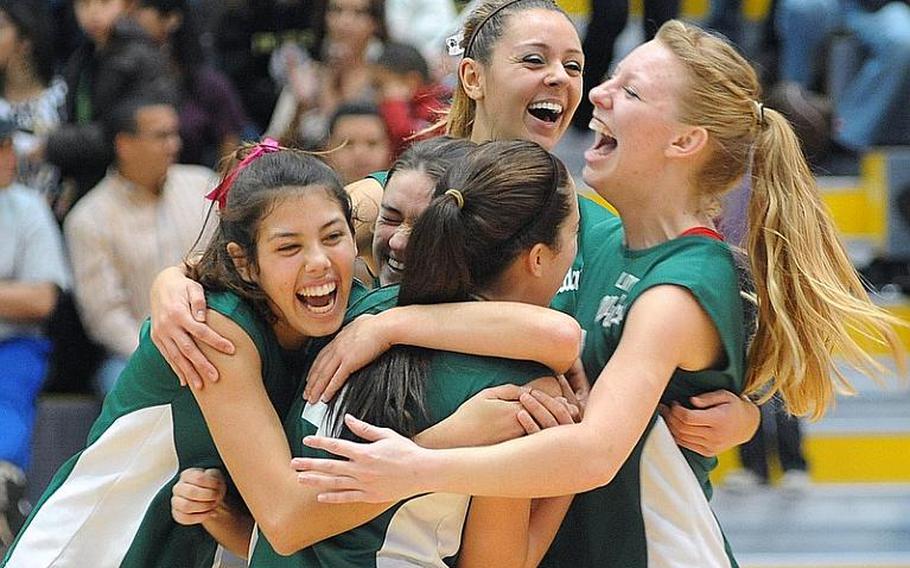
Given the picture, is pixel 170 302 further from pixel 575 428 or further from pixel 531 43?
pixel 531 43

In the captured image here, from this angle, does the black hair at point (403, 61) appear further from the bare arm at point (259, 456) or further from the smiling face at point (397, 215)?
the bare arm at point (259, 456)

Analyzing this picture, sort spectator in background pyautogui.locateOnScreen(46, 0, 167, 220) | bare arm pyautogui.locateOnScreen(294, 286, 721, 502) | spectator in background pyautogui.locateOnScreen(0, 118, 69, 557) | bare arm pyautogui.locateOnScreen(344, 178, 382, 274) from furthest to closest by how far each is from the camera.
A: 1. spectator in background pyautogui.locateOnScreen(46, 0, 167, 220)
2. spectator in background pyautogui.locateOnScreen(0, 118, 69, 557)
3. bare arm pyautogui.locateOnScreen(344, 178, 382, 274)
4. bare arm pyautogui.locateOnScreen(294, 286, 721, 502)

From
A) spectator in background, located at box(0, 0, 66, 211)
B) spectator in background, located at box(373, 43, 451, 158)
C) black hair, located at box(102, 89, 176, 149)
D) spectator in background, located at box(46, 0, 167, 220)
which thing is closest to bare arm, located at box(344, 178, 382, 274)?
black hair, located at box(102, 89, 176, 149)

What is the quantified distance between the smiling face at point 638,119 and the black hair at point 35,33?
12.9ft

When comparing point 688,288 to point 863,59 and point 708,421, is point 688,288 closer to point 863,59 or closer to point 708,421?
point 708,421

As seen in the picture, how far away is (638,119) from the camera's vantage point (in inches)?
95.8

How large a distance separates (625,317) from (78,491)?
36.0 inches

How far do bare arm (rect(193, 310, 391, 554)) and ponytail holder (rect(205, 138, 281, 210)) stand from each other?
25cm

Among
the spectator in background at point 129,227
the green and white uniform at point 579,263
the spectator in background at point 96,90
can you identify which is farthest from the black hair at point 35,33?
the green and white uniform at point 579,263

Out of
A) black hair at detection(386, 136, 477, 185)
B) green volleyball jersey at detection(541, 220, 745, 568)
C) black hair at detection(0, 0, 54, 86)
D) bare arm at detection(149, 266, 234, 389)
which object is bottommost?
black hair at detection(0, 0, 54, 86)

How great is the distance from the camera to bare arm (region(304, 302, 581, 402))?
212cm

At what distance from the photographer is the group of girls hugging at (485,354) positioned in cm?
211

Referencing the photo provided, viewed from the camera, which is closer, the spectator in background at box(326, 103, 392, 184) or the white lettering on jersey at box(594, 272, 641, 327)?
the white lettering on jersey at box(594, 272, 641, 327)

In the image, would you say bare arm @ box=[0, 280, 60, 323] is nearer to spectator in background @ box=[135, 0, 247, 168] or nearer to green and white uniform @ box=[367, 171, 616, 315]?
spectator in background @ box=[135, 0, 247, 168]
